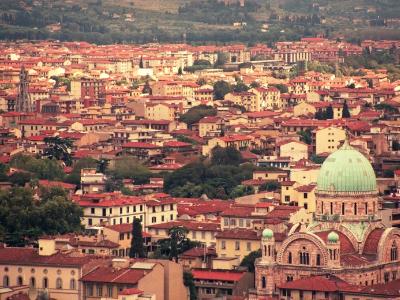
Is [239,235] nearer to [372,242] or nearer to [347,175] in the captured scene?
[347,175]

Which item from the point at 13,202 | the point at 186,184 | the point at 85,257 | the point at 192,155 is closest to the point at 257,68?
the point at 192,155

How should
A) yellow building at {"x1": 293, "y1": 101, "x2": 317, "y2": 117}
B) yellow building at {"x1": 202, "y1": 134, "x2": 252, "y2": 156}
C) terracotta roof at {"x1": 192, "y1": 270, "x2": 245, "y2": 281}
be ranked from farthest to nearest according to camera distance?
1. yellow building at {"x1": 293, "y1": 101, "x2": 317, "y2": 117}
2. yellow building at {"x1": 202, "y1": 134, "x2": 252, "y2": 156}
3. terracotta roof at {"x1": 192, "y1": 270, "x2": 245, "y2": 281}

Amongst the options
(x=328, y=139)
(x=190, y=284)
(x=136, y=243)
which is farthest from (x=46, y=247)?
(x=328, y=139)

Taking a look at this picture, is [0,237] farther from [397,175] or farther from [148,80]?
[148,80]

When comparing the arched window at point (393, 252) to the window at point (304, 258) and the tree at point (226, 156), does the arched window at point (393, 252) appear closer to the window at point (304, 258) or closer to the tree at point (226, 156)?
the window at point (304, 258)

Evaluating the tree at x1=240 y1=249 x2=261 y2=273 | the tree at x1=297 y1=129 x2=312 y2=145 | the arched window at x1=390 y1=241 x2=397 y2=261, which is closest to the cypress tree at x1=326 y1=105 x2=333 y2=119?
the tree at x1=297 y1=129 x2=312 y2=145

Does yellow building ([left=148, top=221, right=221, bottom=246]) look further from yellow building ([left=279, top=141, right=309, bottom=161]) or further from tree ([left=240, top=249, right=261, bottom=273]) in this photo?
yellow building ([left=279, top=141, right=309, bottom=161])
